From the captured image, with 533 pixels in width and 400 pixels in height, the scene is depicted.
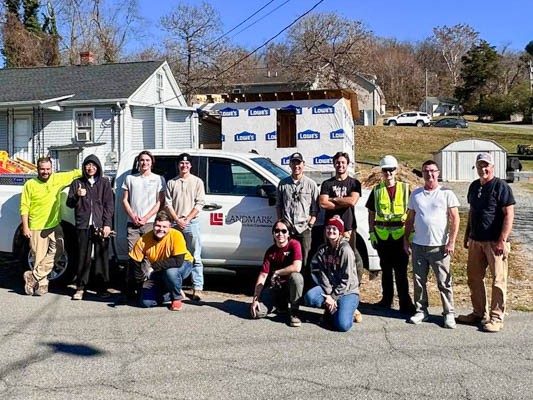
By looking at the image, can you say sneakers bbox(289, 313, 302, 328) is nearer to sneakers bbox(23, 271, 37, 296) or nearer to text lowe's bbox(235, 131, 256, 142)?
sneakers bbox(23, 271, 37, 296)

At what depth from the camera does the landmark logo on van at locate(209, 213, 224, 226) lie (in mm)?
7910

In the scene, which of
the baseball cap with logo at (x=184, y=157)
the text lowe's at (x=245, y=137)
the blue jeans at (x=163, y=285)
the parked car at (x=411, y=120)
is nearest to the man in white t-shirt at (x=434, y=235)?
the blue jeans at (x=163, y=285)

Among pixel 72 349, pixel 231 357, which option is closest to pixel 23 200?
pixel 72 349

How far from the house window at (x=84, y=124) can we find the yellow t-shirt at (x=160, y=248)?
20.9 m

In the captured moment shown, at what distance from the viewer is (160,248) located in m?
7.19

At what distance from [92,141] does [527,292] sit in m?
22.1

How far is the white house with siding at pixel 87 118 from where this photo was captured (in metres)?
26.4

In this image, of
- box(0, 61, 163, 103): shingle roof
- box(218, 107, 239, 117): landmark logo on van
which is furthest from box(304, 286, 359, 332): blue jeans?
box(0, 61, 163, 103): shingle roof

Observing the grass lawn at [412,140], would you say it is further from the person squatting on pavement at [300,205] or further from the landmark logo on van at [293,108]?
the person squatting on pavement at [300,205]

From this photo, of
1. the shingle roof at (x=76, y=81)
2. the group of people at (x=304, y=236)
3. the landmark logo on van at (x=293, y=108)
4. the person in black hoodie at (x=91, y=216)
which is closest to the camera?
the group of people at (x=304, y=236)

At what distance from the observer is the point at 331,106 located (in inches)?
903

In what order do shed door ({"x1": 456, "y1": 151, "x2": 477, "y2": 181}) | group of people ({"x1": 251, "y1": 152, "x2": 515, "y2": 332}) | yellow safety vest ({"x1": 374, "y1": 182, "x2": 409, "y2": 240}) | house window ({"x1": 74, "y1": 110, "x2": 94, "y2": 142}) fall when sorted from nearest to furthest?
group of people ({"x1": 251, "y1": 152, "x2": 515, "y2": 332}) → yellow safety vest ({"x1": 374, "y1": 182, "x2": 409, "y2": 240}) → house window ({"x1": 74, "y1": 110, "x2": 94, "y2": 142}) → shed door ({"x1": 456, "y1": 151, "x2": 477, "y2": 181})

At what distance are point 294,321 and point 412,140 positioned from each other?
144 feet

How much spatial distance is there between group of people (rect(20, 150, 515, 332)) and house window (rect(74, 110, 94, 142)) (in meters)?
19.7
